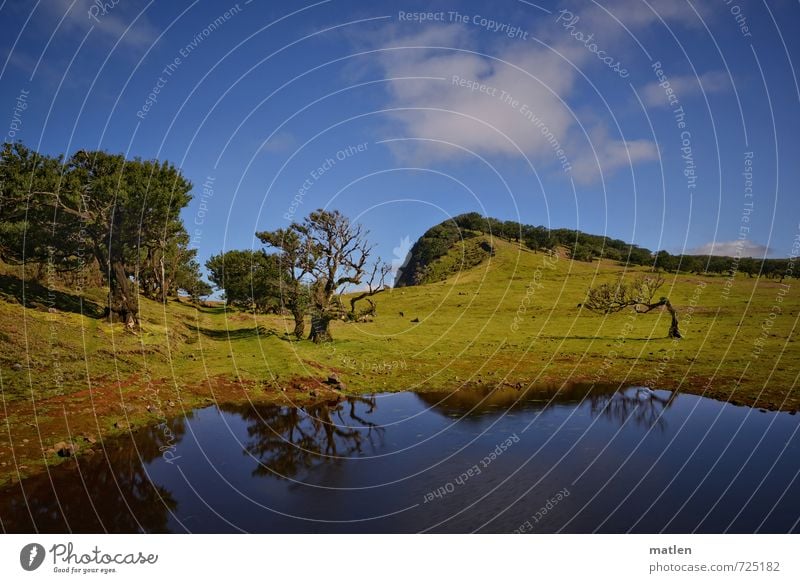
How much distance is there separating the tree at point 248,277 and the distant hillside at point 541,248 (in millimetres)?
71077

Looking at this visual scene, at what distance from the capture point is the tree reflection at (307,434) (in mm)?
18938

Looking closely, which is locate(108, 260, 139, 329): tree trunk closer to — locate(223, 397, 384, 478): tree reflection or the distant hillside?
locate(223, 397, 384, 478): tree reflection

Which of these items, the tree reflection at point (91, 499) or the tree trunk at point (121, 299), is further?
the tree trunk at point (121, 299)

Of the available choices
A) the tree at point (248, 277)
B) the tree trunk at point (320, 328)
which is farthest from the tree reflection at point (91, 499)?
the tree at point (248, 277)

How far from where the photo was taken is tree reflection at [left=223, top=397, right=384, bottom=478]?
18.9m

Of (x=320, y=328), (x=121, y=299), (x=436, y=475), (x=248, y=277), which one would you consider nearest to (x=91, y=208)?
(x=121, y=299)

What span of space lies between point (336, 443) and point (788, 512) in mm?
16458

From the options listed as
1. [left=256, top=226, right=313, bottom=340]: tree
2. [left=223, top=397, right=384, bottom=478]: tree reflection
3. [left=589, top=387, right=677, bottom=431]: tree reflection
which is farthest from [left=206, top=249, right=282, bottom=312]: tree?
[left=589, top=387, right=677, bottom=431]: tree reflection

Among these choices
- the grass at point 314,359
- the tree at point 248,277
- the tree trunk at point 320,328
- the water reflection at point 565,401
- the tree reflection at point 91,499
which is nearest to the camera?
the tree reflection at point 91,499

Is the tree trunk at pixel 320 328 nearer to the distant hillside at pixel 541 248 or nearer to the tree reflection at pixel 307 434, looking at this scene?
the tree reflection at pixel 307 434

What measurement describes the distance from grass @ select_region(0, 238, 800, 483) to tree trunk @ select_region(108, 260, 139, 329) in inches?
61.0

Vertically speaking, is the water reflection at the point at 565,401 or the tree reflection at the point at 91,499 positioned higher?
the water reflection at the point at 565,401

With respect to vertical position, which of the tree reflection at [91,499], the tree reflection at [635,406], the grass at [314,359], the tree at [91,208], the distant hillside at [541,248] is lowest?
the tree reflection at [91,499]

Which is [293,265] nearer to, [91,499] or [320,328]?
[320,328]
